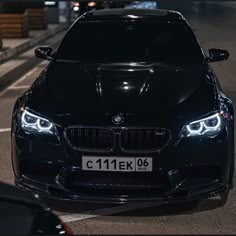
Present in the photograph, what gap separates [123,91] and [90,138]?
0.52m

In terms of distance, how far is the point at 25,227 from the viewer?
2496mm

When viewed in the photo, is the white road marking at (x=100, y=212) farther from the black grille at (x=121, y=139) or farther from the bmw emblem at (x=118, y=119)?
the bmw emblem at (x=118, y=119)

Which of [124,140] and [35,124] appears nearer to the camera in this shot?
[124,140]

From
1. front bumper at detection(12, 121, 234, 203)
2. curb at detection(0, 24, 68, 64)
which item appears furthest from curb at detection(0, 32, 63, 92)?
front bumper at detection(12, 121, 234, 203)

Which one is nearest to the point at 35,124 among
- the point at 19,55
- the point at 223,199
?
the point at 223,199

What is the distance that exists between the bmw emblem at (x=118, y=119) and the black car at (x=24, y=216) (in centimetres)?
146

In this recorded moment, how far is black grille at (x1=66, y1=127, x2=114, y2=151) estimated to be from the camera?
14.1 feet

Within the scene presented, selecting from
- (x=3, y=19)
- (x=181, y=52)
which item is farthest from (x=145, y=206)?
(x=3, y=19)

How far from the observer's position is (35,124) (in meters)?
4.49

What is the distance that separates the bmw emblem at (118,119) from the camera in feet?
14.1

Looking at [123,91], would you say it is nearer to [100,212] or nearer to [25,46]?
[100,212]

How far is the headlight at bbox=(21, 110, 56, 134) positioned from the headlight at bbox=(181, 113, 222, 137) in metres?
0.95

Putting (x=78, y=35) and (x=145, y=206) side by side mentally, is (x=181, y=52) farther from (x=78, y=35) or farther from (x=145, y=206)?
(x=145, y=206)

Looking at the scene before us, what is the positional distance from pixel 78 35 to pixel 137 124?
1.95 meters
